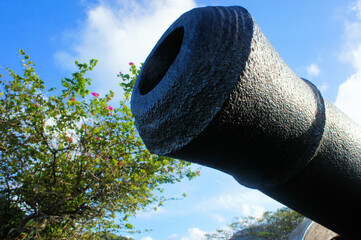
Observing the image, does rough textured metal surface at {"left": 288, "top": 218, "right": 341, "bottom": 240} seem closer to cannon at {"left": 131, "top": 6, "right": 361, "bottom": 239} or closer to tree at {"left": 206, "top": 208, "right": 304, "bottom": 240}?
cannon at {"left": 131, "top": 6, "right": 361, "bottom": 239}

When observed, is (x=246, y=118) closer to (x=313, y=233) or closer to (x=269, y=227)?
(x=313, y=233)

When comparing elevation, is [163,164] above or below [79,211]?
above

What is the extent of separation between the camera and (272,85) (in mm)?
1057

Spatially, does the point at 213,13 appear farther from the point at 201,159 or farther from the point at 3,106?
the point at 3,106

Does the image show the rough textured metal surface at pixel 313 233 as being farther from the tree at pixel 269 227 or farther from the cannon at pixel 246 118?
the tree at pixel 269 227

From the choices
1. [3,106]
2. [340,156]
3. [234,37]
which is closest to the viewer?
[234,37]

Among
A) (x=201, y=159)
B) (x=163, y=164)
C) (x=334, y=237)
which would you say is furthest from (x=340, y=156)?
(x=163, y=164)

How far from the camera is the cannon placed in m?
0.97

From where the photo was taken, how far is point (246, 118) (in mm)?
981

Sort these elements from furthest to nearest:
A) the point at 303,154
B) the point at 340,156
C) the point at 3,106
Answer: the point at 3,106 < the point at 340,156 < the point at 303,154

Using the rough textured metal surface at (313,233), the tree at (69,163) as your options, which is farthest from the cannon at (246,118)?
the tree at (69,163)

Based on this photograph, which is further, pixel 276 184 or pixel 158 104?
pixel 276 184

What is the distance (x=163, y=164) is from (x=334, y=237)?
4.30 meters

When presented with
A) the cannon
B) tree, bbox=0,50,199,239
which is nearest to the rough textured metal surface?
the cannon
